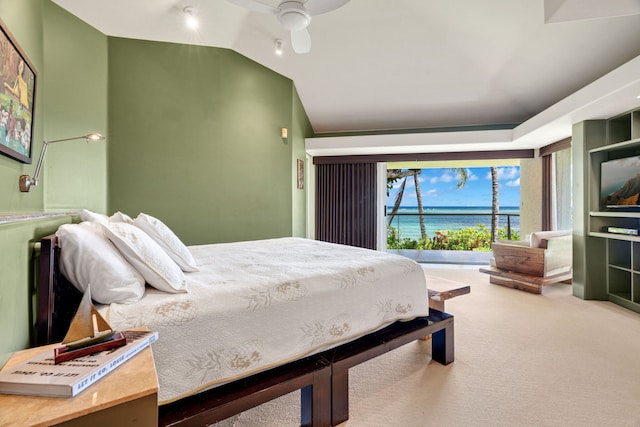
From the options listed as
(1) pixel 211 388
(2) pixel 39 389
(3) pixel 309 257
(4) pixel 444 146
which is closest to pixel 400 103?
(4) pixel 444 146

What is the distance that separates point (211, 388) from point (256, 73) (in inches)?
146

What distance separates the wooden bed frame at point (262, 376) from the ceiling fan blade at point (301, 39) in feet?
7.28

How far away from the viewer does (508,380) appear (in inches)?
73.5

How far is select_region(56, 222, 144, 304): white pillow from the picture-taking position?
1240 mm

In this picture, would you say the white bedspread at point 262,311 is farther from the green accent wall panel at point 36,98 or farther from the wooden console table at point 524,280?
the wooden console table at point 524,280

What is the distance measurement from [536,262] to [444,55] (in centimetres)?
282

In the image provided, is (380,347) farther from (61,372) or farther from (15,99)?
(15,99)

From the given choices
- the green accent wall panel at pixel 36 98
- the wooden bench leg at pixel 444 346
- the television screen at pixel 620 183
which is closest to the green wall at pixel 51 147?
the green accent wall panel at pixel 36 98

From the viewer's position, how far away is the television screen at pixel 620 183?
117 inches

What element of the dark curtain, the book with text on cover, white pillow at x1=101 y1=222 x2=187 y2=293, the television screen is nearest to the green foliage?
the dark curtain

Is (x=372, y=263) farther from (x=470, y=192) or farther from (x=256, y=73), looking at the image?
(x=470, y=192)

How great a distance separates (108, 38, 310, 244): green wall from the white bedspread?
1.64 meters

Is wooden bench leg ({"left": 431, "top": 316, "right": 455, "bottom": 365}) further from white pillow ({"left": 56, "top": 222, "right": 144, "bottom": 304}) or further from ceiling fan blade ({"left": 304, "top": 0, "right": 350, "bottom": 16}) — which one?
ceiling fan blade ({"left": 304, "top": 0, "right": 350, "bottom": 16})

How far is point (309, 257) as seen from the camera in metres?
2.22
